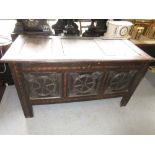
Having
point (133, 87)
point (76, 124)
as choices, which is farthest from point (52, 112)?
point (133, 87)

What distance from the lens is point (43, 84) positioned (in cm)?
133

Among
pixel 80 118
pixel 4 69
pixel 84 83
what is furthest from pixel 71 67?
pixel 4 69

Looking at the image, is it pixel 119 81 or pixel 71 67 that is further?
pixel 119 81

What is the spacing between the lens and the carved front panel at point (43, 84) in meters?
1.26

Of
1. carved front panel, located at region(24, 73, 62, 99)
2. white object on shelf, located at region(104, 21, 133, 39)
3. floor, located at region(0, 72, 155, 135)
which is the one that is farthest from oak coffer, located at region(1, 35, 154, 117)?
white object on shelf, located at region(104, 21, 133, 39)

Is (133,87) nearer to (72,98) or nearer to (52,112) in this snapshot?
(72,98)

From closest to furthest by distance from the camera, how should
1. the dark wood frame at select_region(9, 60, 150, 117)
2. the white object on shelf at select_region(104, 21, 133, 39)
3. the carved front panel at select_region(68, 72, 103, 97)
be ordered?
the dark wood frame at select_region(9, 60, 150, 117)
the carved front panel at select_region(68, 72, 103, 97)
the white object on shelf at select_region(104, 21, 133, 39)

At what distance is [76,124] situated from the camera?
157cm

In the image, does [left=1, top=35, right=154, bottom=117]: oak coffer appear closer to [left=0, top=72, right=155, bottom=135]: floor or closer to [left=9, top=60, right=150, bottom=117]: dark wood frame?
[left=9, top=60, right=150, bottom=117]: dark wood frame

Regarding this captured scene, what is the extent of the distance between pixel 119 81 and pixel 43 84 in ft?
2.64

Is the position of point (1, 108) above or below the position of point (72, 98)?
below

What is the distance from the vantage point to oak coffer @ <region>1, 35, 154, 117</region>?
1179mm

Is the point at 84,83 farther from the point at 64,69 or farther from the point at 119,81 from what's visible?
the point at 119,81

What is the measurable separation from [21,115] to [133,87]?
4.40 ft
